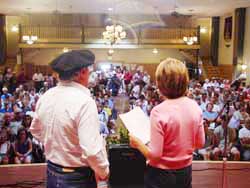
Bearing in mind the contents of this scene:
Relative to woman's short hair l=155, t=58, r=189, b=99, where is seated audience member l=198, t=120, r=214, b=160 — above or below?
below

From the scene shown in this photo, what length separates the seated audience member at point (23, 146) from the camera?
4.41 meters

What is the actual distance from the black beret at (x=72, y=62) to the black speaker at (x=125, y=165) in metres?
1.24

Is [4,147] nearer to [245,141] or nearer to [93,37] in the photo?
[245,141]

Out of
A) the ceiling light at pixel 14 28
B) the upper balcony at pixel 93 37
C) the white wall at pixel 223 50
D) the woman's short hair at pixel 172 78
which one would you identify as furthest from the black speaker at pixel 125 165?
the ceiling light at pixel 14 28

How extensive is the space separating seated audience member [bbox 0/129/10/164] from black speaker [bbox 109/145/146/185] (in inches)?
75.4

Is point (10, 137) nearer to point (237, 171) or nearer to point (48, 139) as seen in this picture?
point (237, 171)

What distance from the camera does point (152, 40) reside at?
15.1 m

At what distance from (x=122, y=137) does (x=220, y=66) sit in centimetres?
1370

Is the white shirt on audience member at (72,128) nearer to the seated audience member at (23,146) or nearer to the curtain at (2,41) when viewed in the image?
the seated audience member at (23,146)

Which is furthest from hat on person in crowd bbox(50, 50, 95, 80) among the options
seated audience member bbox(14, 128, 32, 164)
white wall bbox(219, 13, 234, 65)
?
white wall bbox(219, 13, 234, 65)

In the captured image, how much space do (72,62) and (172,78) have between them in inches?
17.0

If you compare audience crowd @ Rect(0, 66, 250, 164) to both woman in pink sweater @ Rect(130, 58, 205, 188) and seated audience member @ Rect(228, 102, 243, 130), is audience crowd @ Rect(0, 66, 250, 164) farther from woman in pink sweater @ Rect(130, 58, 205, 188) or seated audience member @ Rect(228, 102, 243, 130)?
woman in pink sweater @ Rect(130, 58, 205, 188)

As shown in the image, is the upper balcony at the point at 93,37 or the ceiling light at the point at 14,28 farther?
the ceiling light at the point at 14,28

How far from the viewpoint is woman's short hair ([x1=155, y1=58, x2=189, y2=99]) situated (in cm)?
156
